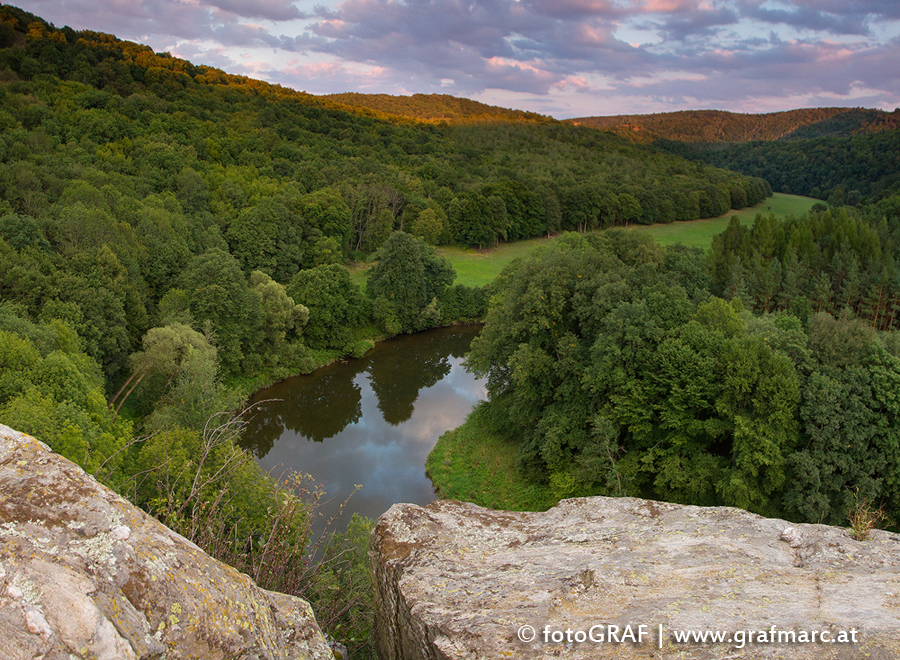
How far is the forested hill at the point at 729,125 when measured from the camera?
454 ft

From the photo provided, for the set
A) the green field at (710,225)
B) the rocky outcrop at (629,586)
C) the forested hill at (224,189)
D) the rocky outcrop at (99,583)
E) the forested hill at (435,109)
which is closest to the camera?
the rocky outcrop at (99,583)

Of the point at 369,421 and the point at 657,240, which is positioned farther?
the point at 657,240

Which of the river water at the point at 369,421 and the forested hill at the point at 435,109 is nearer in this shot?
the river water at the point at 369,421

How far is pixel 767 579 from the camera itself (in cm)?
498

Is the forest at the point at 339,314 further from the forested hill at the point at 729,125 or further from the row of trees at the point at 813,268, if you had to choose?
the forested hill at the point at 729,125

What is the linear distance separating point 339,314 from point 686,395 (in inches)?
1119

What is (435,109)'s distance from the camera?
5714 inches

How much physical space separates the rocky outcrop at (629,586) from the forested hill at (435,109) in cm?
13056

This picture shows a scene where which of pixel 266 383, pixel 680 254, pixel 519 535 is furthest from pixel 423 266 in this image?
pixel 519 535

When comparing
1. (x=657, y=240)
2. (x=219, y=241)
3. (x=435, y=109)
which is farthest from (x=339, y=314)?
(x=435, y=109)

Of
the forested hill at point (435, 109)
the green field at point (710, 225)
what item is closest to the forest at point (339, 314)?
the green field at point (710, 225)

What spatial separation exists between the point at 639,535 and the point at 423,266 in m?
43.9

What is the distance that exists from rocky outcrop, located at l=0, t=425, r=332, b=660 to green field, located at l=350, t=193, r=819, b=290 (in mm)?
48063

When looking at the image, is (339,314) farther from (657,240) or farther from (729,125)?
(729,125)
